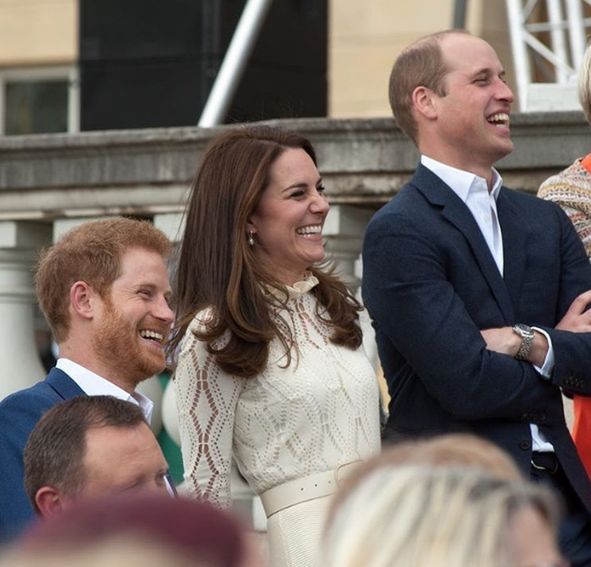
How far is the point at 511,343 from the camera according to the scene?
170 inches

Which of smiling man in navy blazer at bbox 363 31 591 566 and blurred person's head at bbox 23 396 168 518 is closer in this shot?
blurred person's head at bbox 23 396 168 518

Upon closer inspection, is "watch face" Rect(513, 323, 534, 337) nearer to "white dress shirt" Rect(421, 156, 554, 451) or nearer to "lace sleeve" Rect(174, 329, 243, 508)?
"white dress shirt" Rect(421, 156, 554, 451)

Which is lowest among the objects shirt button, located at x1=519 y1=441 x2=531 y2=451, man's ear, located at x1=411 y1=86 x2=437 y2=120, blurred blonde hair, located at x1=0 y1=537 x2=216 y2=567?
shirt button, located at x1=519 y1=441 x2=531 y2=451

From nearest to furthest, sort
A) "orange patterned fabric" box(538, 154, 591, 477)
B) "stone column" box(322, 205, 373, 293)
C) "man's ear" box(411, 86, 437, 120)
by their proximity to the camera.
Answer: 1. "man's ear" box(411, 86, 437, 120)
2. "orange patterned fabric" box(538, 154, 591, 477)
3. "stone column" box(322, 205, 373, 293)

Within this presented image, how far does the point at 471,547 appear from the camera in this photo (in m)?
2.24

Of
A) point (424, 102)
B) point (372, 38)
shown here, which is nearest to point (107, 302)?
point (424, 102)

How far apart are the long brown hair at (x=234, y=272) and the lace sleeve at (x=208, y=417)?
0.04 m

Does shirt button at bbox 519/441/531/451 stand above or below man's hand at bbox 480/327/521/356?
below

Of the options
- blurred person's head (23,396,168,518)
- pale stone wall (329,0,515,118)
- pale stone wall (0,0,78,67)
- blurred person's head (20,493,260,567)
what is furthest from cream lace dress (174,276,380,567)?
pale stone wall (0,0,78,67)

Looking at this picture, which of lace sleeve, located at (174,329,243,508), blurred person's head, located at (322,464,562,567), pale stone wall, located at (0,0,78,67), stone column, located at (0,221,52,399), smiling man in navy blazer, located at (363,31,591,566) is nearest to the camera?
blurred person's head, located at (322,464,562,567)

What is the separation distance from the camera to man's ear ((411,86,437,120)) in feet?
15.2

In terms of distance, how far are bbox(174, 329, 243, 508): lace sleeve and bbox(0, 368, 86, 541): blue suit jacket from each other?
0.30m

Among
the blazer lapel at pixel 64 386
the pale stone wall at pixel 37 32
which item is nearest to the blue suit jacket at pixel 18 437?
the blazer lapel at pixel 64 386

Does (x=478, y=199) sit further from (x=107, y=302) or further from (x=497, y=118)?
(x=107, y=302)
